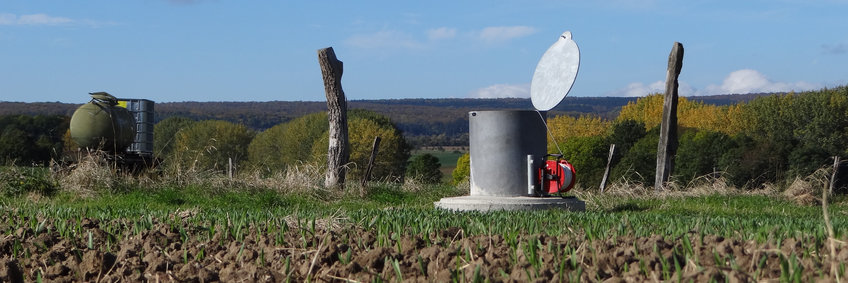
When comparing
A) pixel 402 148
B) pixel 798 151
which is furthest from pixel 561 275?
pixel 402 148

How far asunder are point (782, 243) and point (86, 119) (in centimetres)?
1953

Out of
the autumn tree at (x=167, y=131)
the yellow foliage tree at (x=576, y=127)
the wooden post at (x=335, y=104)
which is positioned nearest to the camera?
the wooden post at (x=335, y=104)

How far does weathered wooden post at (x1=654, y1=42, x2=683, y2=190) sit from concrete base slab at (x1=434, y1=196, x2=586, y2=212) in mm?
8770

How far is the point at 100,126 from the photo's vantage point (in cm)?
2158

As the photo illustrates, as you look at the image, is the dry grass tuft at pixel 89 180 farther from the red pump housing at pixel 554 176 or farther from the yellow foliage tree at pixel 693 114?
the yellow foliage tree at pixel 693 114

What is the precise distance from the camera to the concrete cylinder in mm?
11711

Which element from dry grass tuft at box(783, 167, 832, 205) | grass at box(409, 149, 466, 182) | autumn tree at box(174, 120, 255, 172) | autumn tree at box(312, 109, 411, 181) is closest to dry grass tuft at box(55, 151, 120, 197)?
dry grass tuft at box(783, 167, 832, 205)

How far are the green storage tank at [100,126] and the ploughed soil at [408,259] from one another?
16.5m

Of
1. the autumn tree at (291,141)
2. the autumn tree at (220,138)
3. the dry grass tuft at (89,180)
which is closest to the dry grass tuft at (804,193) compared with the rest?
the dry grass tuft at (89,180)

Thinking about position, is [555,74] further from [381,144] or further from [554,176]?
[381,144]

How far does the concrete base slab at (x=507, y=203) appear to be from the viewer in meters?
11.3

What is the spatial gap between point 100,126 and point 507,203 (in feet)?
43.9

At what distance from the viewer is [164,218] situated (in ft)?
23.6

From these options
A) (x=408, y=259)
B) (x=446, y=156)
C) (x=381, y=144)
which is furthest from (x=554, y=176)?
(x=446, y=156)
